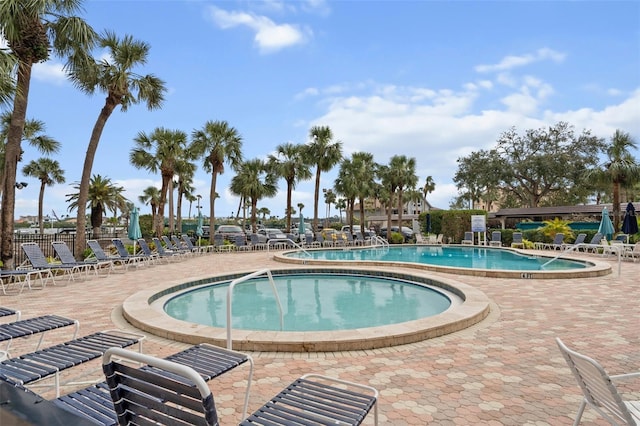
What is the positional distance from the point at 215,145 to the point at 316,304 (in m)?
18.2

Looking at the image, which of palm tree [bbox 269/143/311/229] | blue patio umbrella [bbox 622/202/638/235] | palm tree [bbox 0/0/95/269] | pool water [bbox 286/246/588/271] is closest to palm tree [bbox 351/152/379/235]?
palm tree [bbox 269/143/311/229]

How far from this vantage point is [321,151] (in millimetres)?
28703

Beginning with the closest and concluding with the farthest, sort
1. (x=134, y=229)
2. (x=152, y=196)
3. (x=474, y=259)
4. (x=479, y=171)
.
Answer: (x=134, y=229)
(x=474, y=259)
(x=479, y=171)
(x=152, y=196)

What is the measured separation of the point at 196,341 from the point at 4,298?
6269mm

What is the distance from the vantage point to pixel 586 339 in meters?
5.25

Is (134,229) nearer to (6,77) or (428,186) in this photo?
(6,77)

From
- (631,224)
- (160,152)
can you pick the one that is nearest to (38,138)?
(160,152)

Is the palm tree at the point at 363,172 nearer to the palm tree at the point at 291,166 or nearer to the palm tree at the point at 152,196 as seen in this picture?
the palm tree at the point at 291,166

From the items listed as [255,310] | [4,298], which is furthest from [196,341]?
[4,298]

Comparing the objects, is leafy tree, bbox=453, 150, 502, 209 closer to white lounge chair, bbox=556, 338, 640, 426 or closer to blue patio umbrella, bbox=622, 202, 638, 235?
blue patio umbrella, bbox=622, 202, 638, 235

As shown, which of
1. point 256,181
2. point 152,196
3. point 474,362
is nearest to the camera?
point 474,362

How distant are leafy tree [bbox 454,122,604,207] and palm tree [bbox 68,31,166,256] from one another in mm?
35543

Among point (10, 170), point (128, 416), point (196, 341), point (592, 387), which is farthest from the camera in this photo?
point (10, 170)

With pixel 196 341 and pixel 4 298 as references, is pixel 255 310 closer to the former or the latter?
pixel 196 341
